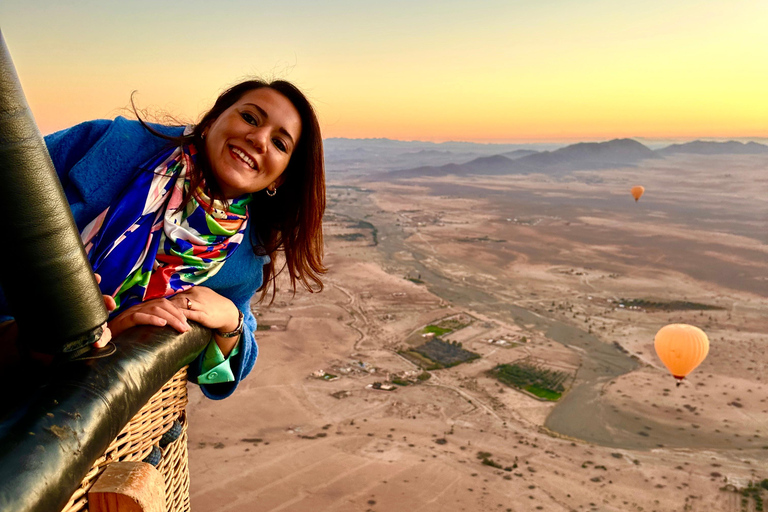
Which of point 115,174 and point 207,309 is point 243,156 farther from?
point 207,309

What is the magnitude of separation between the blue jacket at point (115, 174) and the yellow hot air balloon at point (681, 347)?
22.7 metres

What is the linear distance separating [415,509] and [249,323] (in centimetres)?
1370

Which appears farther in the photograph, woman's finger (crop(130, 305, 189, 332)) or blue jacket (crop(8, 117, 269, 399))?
blue jacket (crop(8, 117, 269, 399))

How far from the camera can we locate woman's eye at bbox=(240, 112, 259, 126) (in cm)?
206

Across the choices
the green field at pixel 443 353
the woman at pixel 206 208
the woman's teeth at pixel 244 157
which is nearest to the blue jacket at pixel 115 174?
the woman at pixel 206 208

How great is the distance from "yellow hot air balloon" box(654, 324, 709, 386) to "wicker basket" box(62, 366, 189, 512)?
75.8ft

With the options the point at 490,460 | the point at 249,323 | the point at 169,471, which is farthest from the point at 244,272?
the point at 490,460

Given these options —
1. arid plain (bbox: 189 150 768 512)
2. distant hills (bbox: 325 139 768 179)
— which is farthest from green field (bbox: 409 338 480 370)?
distant hills (bbox: 325 139 768 179)

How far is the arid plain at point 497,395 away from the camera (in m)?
15.8

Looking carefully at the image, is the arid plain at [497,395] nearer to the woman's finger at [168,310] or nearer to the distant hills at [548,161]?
the woman's finger at [168,310]

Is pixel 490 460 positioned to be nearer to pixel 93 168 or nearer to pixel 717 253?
pixel 93 168

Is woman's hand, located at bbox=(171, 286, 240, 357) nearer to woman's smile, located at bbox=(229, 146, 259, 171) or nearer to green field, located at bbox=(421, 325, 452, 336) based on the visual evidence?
woman's smile, located at bbox=(229, 146, 259, 171)

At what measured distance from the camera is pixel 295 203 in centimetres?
224

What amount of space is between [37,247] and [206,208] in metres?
1.04
